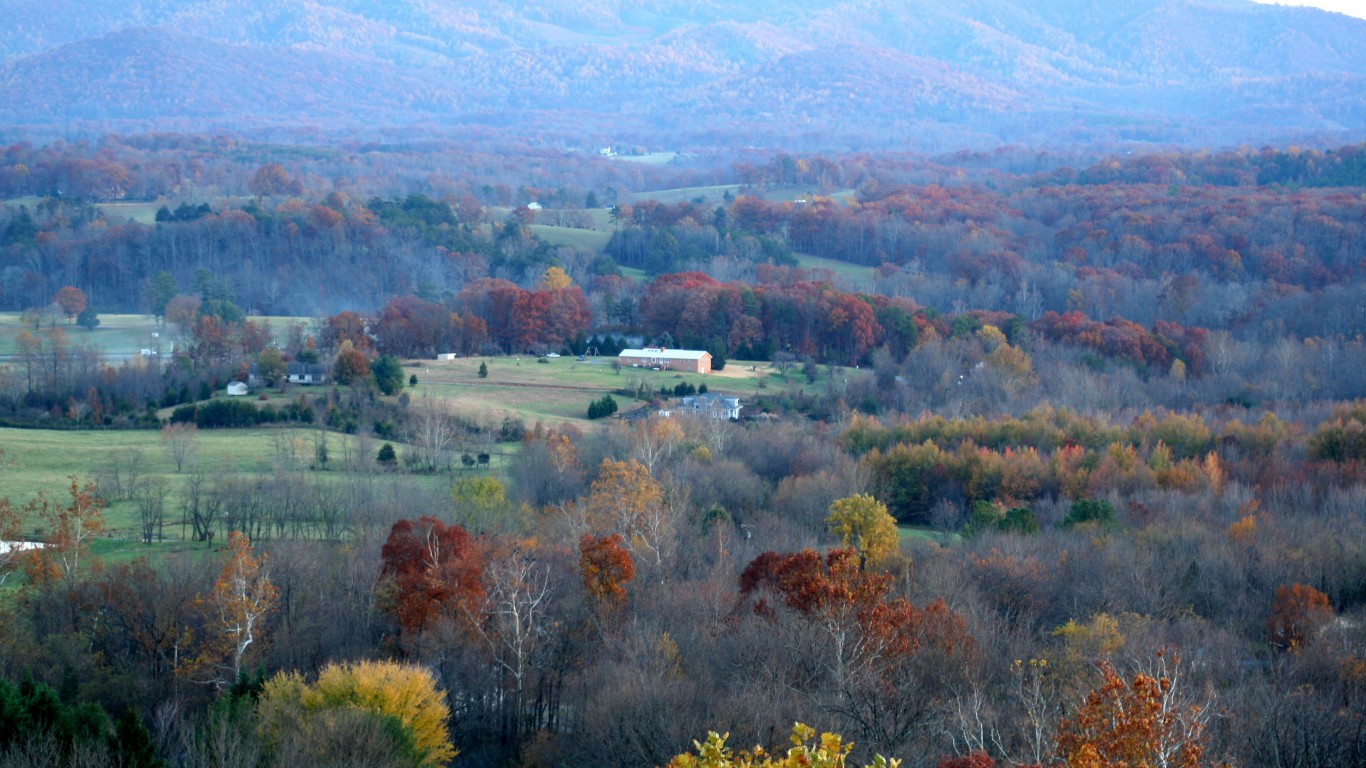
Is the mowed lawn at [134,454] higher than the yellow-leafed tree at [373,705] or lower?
lower

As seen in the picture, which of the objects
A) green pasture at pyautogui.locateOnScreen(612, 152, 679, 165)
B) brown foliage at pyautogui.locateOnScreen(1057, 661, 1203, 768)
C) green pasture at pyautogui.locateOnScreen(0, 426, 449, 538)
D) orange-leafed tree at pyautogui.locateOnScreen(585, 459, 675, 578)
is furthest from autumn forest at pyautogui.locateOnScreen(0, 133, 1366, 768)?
green pasture at pyautogui.locateOnScreen(612, 152, 679, 165)

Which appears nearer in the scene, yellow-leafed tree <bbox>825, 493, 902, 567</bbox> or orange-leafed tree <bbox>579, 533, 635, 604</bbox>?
A: orange-leafed tree <bbox>579, 533, 635, 604</bbox>

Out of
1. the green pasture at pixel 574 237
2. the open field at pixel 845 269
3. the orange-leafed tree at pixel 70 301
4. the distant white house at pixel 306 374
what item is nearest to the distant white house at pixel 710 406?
the distant white house at pixel 306 374

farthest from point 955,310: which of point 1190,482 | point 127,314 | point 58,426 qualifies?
point 127,314

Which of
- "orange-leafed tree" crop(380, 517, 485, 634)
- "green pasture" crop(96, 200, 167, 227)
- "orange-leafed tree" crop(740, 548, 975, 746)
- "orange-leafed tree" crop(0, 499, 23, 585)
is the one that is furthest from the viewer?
"green pasture" crop(96, 200, 167, 227)

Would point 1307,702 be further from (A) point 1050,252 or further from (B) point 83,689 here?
(A) point 1050,252

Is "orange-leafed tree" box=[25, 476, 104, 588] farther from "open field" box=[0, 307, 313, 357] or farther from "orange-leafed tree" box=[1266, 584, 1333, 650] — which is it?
"open field" box=[0, 307, 313, 357]

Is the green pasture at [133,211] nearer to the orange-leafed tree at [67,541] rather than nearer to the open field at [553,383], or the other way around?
the open field at [553,383]
